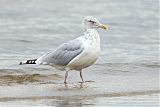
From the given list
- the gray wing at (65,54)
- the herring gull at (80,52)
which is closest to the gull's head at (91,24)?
the herring gull at (80,52)

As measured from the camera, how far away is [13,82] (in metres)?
A: 12.3

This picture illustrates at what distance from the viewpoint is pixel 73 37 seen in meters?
21.0

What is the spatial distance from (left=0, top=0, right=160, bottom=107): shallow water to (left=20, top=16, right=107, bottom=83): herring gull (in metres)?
0.39

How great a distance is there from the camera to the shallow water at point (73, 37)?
1078 cm

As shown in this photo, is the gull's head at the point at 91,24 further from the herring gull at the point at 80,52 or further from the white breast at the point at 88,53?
the white breast at the point at 88,53

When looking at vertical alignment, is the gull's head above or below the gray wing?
above

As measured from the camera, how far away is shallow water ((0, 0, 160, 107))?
10781 mm

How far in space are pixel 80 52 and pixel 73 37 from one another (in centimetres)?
906

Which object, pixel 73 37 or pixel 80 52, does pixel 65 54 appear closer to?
pixel 80 52

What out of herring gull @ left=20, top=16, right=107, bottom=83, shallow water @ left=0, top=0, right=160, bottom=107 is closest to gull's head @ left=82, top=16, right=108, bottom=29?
herring gull @ left=20, top=16, right=107, bottom=83

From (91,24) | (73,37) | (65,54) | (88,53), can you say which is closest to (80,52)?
(88,53)

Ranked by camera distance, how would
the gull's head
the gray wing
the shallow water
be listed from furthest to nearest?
the gull's head < the gray wing < the shallow water

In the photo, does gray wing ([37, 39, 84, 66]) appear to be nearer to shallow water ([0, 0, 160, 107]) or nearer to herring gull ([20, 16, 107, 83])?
herring gull ([20, 16, 107, 83])

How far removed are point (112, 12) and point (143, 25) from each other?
175 inches
